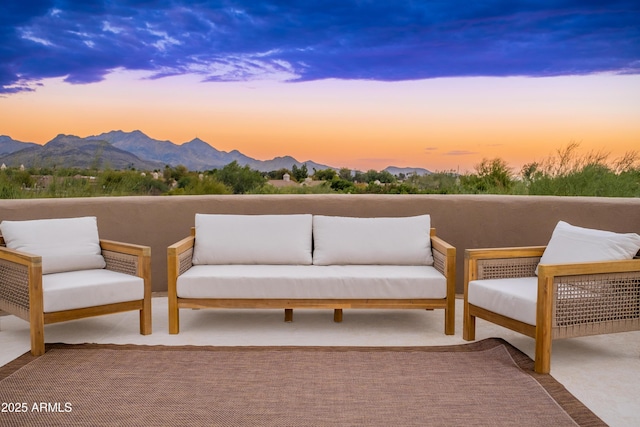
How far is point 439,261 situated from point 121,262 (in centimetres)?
254

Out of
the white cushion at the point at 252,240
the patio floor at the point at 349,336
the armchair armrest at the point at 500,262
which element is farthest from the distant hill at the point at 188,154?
the armchair armrest at the point at 500,262

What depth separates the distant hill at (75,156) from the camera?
7.11 m

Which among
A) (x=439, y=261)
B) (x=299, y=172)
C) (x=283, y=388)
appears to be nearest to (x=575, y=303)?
(x=439, y=261)

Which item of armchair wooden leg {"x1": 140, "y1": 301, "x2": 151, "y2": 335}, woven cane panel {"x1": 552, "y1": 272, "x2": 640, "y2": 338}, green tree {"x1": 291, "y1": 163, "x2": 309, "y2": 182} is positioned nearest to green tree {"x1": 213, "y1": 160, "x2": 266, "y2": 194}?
green tree {"x1": 291, "y1": 163, "x2": 309, "y2": 182}

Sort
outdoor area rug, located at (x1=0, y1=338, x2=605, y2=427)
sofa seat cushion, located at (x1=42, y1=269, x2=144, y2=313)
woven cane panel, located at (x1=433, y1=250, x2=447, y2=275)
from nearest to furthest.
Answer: outdoor area rug, located at (x1=0, y1=338, x2=605, y2=427)
sofa seat cushion, located at (x1=42, y1=269, x2=144, y2=313)
woven cane panel, located at (x1=433, y1=250, x2=447, y2=275)

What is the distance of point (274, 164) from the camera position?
9.45 m

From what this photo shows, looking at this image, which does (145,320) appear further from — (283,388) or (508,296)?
(508,296)

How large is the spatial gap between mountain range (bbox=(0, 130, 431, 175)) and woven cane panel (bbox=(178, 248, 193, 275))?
9.63ft

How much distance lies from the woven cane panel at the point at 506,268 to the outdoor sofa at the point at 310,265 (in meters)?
0.23

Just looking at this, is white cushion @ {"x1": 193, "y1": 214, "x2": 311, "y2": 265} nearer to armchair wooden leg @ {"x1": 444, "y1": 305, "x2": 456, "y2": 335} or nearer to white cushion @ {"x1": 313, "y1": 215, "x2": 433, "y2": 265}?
white cushion @ {"x1": 313, "y1": 215, "x2": 433, "y2": 265}

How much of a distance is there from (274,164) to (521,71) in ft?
12.5

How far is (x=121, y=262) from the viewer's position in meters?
4.99

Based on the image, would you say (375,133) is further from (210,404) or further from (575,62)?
(210,404)

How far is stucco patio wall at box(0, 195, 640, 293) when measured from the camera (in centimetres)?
596
